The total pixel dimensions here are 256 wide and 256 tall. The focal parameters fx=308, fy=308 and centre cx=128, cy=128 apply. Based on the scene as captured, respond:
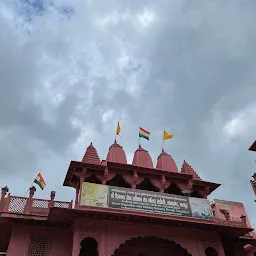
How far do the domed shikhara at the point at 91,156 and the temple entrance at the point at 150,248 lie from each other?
16.0ft

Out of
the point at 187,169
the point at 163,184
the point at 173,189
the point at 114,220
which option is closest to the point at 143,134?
the point at 187,169

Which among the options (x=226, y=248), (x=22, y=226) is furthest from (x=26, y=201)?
(x=226, y=248)

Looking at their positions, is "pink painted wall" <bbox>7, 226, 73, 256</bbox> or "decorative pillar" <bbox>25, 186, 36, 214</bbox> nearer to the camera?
"pink painted wall" <bbox>7, 226, 73, 256</bbox>

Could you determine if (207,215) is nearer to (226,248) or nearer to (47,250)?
(226,248)

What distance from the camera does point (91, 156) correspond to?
58.9ft

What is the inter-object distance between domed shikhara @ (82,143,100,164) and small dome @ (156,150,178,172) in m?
5.46

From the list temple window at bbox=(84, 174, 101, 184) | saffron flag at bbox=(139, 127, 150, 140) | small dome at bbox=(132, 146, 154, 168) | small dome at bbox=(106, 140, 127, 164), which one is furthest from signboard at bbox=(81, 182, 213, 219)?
saffron flag at bbox=(139, 127, 150, 140)

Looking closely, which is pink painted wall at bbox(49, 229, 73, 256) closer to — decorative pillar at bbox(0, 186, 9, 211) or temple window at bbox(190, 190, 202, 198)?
decorative pillar at bbox(0, 186, 9, 211)

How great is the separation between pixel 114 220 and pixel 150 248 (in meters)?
3.58

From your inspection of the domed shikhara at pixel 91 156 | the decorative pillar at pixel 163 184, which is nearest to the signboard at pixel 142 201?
the decorative pillar at pixel 163 184

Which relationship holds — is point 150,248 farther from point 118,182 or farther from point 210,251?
point 118,182

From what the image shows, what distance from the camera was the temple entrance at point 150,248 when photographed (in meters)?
17.2

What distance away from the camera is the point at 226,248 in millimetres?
18844

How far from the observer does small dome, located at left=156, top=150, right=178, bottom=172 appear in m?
21.5
